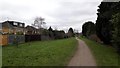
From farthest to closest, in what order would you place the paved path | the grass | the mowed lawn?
the grass, the mowed lawn, the paved path

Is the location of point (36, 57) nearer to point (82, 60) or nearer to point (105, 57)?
point (82, 60)

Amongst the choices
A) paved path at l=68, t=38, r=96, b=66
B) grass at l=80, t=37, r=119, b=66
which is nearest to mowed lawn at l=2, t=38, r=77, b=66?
paved path at l=68, t=38, r=96, b=66

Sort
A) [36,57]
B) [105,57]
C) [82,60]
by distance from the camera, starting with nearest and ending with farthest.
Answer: [82,60] → [36,57] → [105,57]

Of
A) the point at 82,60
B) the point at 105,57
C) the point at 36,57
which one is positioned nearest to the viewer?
the point at 82,60

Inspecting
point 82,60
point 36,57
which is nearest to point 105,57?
point 82,60

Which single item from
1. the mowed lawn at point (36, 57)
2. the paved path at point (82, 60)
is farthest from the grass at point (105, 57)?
the mowed lawn at point (36, 57)

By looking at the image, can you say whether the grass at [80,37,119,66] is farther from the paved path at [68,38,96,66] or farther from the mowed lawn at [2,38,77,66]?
the mowed lawn at [2,38,77,66]

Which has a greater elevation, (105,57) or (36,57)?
(36,57)

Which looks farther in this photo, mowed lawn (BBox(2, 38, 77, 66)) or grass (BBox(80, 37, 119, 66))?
grass (BBox(80, 37, 119, 66))

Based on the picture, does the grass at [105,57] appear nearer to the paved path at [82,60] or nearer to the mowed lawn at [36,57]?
the paved path at [82,60]

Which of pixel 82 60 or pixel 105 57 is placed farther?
pixel 105 57

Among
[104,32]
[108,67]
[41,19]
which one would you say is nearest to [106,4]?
[104,32]

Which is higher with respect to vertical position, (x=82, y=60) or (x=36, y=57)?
(x=36, y=57)

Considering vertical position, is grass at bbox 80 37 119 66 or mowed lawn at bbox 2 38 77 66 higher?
mowed lawn at bbox 2 38 77 66
